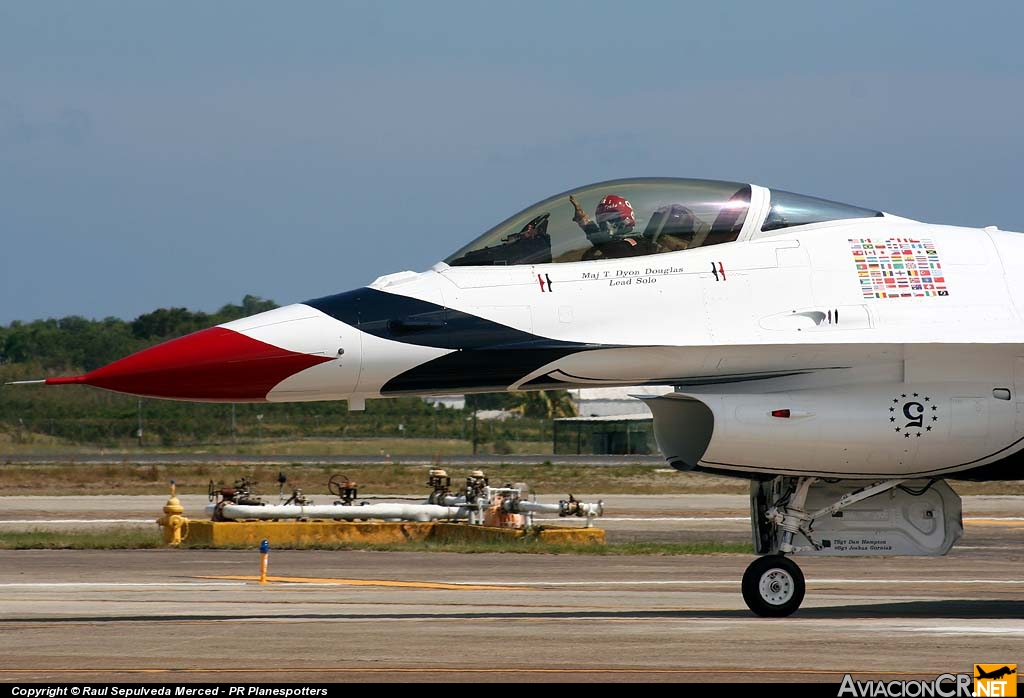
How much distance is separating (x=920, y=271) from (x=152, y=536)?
19.1m

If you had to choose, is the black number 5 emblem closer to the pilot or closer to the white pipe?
the pilot

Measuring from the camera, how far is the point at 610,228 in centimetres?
1185

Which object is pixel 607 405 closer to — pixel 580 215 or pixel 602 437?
pixel 602 437

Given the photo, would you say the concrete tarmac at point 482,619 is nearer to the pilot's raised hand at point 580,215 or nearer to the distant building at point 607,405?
the pilot's raised hand at point 580,215

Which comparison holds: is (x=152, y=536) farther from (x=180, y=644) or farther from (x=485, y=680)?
(x=485, y=680)

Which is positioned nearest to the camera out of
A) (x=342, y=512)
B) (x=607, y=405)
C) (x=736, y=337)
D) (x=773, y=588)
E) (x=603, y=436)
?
(x=736, y=337)

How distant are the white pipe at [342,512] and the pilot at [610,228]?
15.5m

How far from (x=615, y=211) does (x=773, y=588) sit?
3.60m

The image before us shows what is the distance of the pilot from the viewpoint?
38.8 feet

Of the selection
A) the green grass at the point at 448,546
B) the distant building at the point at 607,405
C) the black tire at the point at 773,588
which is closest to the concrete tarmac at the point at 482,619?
the black tire at the point at 773,588

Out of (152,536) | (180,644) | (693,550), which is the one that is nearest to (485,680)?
(180,644)

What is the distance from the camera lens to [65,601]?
590 inches

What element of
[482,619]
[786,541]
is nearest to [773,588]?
[786,541]

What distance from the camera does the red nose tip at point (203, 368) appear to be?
11.1 metres
